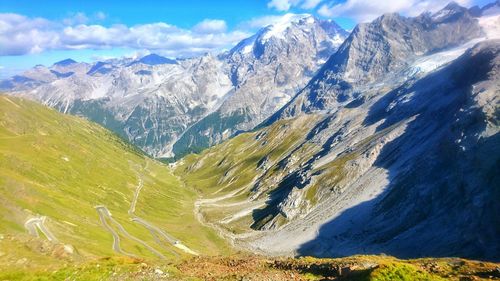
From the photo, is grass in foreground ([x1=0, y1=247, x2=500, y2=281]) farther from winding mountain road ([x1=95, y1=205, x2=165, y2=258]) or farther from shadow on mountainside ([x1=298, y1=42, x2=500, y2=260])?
winding mountain road ([x1=95, y1=205, x2=165, y2=258])

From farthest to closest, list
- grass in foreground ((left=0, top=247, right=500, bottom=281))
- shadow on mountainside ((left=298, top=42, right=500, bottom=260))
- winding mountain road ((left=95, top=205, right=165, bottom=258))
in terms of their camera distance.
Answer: winding mountain road ((left=95, top=205, right=165, bottom=258)) → shadow on mountainside ((left=298, top=42, right=500, bottom=260)) → grass in foreground ((left=0, top=247, right=500, bottom=281))

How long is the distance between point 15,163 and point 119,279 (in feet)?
563

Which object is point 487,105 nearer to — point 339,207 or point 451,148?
point 451,148

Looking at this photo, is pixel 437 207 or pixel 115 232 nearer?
pixel 437 207

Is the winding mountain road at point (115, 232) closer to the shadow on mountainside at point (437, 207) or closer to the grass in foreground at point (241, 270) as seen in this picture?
the shadow on mountainside at point (437, 207)

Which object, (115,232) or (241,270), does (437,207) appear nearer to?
(241,270)

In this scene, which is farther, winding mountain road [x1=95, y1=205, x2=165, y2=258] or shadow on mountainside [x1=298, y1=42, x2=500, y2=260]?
winding mountain road [x1=95, y1=205, x2=165, y2=258]

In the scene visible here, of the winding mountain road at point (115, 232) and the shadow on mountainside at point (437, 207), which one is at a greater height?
the shadow on mountainside at point (437, 207)

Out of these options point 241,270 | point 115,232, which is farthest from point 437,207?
point 115,232

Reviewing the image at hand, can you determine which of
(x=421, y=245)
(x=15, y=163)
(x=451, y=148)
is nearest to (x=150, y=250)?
(x=15, y=163)

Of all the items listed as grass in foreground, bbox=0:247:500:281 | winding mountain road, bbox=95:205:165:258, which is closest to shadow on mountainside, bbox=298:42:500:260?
winding mountain road, bbox=95:205:165:258

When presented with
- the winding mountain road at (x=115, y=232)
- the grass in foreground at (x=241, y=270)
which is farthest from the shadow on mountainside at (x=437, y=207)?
the grass in foreground at (x=241, y=270)

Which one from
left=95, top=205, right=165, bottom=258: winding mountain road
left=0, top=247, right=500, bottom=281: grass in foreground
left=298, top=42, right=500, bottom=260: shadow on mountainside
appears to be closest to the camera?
left=0, top=247, right=500, bottom=281: grass in foreground

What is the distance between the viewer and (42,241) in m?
64.8
